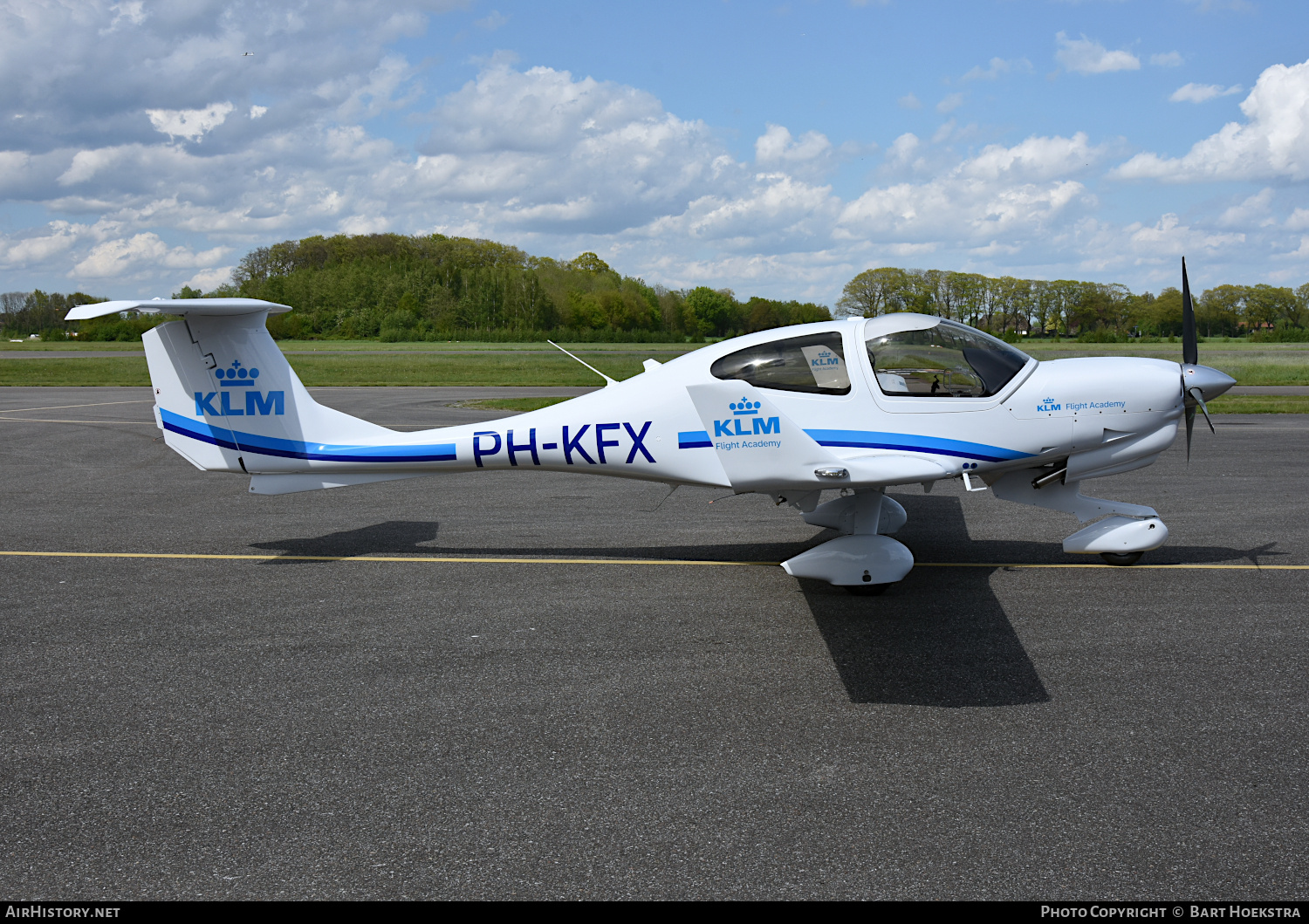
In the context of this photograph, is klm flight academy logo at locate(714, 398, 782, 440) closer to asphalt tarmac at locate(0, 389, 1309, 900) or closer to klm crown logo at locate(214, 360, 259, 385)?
Answer: asphalt tarmac at locate(0, 389, 1309, 900)

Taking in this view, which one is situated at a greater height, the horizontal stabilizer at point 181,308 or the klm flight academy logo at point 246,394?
the horizontal stabilizer at point 181,308

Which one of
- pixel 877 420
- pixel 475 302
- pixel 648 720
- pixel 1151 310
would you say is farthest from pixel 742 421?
pixel 1151 310

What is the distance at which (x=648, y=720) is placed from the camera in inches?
191

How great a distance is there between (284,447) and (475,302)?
3183 inches

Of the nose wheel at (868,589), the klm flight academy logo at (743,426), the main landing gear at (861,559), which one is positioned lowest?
the nose wheel at (868,589)

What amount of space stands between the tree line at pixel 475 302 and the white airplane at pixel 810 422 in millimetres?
54808

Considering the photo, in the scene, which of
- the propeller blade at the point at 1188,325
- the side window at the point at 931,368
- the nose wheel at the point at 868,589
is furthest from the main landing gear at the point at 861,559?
the propeller blade at the point at 1188,325

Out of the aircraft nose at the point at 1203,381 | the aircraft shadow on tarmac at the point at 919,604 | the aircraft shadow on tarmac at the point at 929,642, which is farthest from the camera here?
the aircraft nose at the point at 1203,381

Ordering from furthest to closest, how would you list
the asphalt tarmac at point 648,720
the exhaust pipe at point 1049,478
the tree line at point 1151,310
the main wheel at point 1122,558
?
the tree line at point 1151,310, the main wheel at point 1122,558, the exhaust pipe at point 1049,478, the asphalt tarmac at point 648,720

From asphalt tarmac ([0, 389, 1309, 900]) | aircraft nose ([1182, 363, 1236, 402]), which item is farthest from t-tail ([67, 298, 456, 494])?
aircraft nose ([1182, 363, 1236, 402])

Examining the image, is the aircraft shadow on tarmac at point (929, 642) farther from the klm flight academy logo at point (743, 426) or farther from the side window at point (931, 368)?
the side window at point (931, 368)

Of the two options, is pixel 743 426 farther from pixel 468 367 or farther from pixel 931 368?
pixel 468 367

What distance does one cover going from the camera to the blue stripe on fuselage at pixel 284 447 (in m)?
7.98
